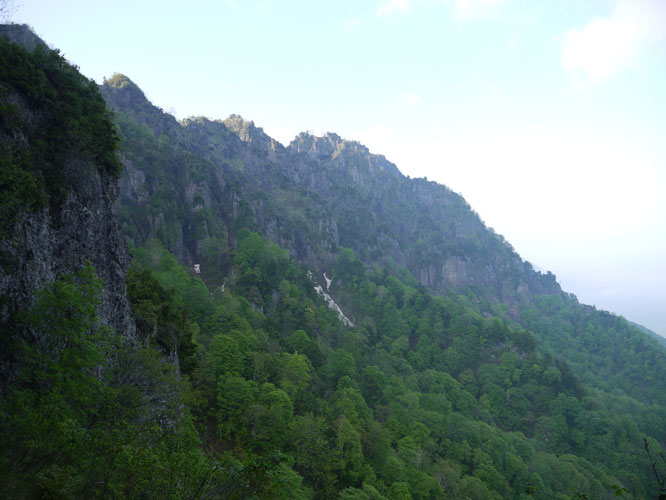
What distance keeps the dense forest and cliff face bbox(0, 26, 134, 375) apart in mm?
135

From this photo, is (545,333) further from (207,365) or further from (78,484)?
(78,484)

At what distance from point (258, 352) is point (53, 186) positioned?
25.9 m

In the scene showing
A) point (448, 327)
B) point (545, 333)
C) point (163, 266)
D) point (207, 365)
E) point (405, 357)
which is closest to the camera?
point (207, 365)

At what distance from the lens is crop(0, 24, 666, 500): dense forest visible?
12500 mm

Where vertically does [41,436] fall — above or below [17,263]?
below

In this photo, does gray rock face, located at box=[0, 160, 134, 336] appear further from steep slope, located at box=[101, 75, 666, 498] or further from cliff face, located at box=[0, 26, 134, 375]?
steep slope, located at box=[101, 75, 666, 498]

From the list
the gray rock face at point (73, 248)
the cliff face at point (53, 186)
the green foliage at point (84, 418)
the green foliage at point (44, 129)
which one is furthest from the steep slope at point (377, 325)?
the green foliage at point (44, 129)

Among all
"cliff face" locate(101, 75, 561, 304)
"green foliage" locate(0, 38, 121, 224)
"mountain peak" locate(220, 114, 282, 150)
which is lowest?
"green foliage" locate(0, 38, 121, 224)

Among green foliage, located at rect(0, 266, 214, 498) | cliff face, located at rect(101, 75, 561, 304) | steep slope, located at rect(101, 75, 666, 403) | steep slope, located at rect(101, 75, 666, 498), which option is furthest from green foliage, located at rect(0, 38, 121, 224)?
steep slope, located at rect(101, 75, 666, 403)

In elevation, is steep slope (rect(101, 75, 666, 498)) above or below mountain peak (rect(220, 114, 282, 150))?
below

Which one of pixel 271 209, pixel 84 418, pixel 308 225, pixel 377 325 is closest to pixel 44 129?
pixel 84 418

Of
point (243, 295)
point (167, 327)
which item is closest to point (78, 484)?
point (167, 327)

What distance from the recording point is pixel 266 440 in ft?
98.9

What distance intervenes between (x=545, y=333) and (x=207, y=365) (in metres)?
142
